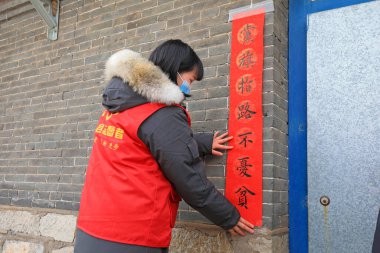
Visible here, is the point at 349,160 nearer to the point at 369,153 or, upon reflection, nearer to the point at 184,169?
the point at 369,153

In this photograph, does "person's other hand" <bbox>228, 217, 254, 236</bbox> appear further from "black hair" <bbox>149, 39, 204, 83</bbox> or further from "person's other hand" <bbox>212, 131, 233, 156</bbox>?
"black hair" <bbox>149, 39, 204, 83</bbox>

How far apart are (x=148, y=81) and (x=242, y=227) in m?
1.04

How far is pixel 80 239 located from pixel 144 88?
0.85 meters

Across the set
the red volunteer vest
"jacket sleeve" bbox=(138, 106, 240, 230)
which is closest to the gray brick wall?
"jacket sleeve" bbox=(138, 106, 240, 230)

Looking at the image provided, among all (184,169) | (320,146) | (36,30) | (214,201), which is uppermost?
(36,30)

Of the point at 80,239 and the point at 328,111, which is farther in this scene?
the point at 328,111

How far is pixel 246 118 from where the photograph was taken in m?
2.56

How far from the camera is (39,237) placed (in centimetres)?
346

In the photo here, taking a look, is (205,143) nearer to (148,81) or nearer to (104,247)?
(148,81)

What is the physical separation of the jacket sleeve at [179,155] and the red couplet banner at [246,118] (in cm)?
38

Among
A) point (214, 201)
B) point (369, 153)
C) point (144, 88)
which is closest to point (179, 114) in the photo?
point (144, 88)

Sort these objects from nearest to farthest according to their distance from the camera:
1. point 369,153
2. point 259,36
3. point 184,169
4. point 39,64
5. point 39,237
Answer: point 184,169 < point 369,153 < point 259,36 < point 39,237 < point 39,64

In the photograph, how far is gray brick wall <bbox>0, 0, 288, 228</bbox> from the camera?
2.61 meters

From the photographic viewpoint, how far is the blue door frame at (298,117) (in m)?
2.63
